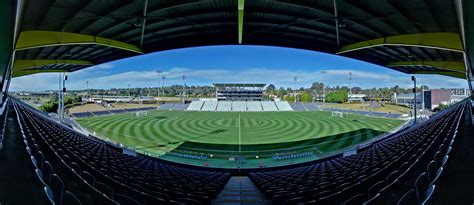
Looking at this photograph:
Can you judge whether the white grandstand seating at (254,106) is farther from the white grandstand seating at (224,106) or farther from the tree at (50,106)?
the tree at (50,106)

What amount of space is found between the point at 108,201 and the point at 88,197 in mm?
379

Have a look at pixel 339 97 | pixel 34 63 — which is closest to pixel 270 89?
pixel 339 97

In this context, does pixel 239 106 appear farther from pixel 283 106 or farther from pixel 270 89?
pixel 270 89

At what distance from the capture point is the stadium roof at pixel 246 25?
8.59m

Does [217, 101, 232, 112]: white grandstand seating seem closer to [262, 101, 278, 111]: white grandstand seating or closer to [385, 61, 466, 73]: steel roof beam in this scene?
[262, 101, 278, 111]: white grandstand seating

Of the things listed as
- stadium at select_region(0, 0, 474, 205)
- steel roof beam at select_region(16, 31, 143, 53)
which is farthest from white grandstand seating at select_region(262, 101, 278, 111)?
steel roof beam at select_region(16, 31, 143, 53)

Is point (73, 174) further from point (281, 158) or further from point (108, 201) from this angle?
point (281, 158)

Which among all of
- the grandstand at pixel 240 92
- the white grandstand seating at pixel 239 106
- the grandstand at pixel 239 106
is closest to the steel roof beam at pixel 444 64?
the grandstand at pixel 239 106

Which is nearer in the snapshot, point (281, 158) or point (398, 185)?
point (398, 185)

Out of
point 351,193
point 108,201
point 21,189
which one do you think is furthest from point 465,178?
point 21,189

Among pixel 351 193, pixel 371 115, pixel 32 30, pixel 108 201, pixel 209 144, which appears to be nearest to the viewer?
pixel 108 201

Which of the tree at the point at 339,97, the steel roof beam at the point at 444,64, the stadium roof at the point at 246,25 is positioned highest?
the stadium roof at the point at 246,25

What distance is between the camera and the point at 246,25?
40.0ft

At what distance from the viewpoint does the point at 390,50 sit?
14.9 meters
